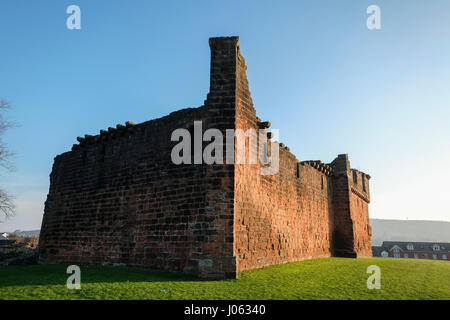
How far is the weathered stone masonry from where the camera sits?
848cm

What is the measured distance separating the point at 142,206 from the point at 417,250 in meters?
66.3

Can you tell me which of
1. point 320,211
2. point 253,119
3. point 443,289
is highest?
point 253,119

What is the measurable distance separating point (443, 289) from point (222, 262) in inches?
204

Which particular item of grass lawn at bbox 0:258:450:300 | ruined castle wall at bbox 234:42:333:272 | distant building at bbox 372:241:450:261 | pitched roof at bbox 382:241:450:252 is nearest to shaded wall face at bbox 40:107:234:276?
ruined castle wall at bbox 234:42:333:272

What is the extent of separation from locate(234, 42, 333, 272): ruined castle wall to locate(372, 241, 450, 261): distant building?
5245 centimetres

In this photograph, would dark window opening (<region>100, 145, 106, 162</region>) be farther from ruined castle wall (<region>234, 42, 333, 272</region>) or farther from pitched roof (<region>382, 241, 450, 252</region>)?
pitched roof (<region>382, 241, 450, 252</region>)

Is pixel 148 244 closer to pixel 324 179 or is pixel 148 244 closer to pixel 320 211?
pixel 320 211

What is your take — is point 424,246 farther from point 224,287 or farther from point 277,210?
point 224,287

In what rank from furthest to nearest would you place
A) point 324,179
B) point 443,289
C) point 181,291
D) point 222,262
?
point 324,179, point 222,262, point 443,289, point 181,291

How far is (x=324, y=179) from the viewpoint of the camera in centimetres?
1889

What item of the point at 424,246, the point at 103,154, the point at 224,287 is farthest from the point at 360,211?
the point at 424,246

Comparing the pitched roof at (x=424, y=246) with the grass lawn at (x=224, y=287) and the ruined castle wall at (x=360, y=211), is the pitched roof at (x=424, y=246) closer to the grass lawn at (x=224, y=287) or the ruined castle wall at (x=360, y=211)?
the ruined castle wall at (x=360, y=211)

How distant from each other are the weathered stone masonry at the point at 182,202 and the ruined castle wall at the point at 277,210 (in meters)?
0.04
